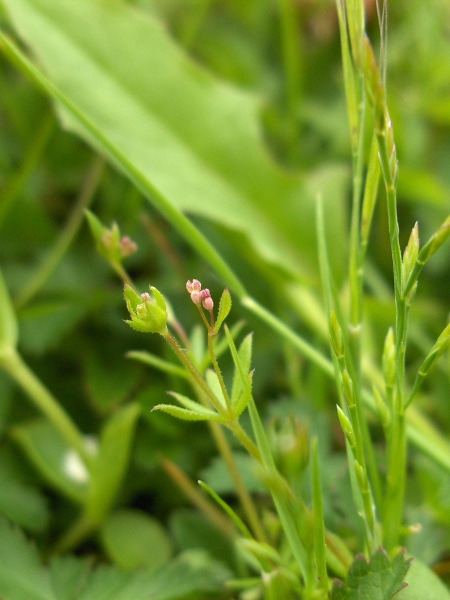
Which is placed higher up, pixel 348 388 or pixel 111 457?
pixel 348 388

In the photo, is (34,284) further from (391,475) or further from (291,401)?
(391,475)

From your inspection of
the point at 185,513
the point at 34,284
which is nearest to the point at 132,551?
the point at 185,513

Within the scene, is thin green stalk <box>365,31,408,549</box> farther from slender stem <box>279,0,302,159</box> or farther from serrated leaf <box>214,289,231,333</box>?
slender stem <box>279,0,302,159</box>

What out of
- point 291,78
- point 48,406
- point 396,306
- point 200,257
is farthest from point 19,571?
point 291,78

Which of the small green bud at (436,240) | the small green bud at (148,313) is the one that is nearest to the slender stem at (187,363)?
the small green bud at (148,313)

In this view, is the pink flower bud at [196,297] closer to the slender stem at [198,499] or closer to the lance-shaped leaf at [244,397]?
the lance-shaped leaf at [244,397]

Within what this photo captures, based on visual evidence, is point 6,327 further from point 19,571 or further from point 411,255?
point 411,255
